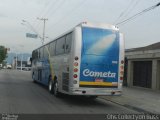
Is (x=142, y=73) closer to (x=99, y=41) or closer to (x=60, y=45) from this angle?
(x=60, y=45)

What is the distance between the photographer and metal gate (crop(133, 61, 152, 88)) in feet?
88.8

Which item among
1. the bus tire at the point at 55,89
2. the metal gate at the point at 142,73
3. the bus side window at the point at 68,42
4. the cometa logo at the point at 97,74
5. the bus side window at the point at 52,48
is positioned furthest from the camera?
the metal gate at the point at 142,73

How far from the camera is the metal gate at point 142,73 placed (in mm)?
27078

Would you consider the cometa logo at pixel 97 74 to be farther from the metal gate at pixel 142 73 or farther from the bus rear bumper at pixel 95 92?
the metal gate at pixel 142 73

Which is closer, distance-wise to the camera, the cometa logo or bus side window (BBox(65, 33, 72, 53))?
the cometa logo

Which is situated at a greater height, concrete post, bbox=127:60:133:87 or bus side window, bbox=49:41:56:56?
bus side window, bbox=49:41:56:56

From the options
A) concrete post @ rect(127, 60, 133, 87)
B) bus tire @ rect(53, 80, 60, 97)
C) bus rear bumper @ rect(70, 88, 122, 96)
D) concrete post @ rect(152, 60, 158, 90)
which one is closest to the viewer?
bus rear bumper @ rect(70, 88, 122, 96)

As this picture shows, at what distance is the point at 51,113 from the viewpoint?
12.0 metres

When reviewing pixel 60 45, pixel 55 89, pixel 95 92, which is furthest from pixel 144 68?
pixel 95 92

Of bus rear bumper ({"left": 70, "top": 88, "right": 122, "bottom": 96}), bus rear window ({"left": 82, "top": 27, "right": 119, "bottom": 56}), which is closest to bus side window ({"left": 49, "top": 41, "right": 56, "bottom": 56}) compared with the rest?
Result: bus rear window ({"left": 82, "top": 27, "right": 119, "bottom": 56})

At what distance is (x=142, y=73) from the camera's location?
28328 mm

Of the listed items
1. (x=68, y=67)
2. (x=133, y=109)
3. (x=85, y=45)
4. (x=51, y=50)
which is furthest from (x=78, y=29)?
(x=51, y=50)

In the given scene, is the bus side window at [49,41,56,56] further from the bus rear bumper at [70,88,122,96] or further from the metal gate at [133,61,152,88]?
the metal gate at [133,61,152,88]

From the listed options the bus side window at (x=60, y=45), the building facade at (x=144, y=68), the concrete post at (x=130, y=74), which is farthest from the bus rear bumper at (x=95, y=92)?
the concrete post at (x=130, y=74)
